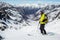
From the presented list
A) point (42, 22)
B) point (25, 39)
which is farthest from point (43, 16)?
point (25, 39)

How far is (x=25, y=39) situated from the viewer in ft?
47.6

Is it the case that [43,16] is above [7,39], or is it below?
above


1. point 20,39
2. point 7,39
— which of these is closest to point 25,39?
point 20,39

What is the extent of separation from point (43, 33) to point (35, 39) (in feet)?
8.45

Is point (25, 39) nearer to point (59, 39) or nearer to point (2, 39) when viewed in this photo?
point (2, 39)

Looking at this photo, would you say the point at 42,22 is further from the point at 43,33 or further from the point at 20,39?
the point at 20,39

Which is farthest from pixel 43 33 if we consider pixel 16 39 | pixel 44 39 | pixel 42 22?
pixel 16 39

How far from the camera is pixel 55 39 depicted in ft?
47.6

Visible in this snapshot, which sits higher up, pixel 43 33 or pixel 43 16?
pixel 43 16

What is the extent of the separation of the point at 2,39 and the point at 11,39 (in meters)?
0.71

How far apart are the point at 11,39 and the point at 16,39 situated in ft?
1.30

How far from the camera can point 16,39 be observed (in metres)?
Answer: 14.3

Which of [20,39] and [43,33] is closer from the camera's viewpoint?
[20,39]

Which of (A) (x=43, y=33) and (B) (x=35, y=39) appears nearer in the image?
(B) (x=35, y=39)
